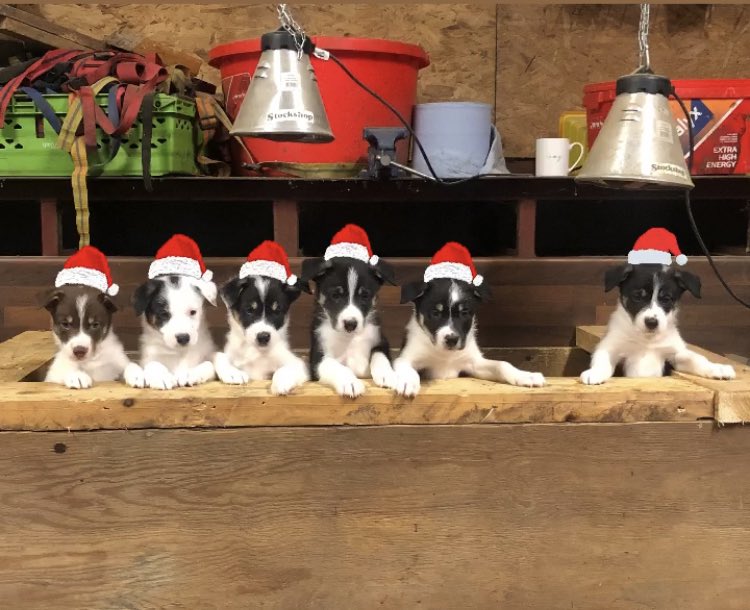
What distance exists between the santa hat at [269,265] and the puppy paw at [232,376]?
0.25 meters

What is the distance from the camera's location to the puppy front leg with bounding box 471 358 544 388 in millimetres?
1861

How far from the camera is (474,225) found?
13.3 feet

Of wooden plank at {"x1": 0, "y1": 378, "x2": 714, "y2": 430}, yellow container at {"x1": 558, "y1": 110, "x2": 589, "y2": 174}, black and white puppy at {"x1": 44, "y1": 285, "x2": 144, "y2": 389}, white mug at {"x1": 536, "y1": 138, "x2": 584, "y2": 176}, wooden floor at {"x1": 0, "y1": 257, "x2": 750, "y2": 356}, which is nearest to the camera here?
wooden plank at {"x1": 0, "y1": 378, "x2": 714, "y2": 430}

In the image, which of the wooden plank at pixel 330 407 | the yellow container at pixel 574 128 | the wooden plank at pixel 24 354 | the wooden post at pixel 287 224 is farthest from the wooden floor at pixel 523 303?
the wooden plank at pixel 330 407

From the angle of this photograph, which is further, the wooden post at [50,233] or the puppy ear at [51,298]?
the wooden post at [50,233]

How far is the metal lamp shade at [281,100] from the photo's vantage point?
1.78 metres

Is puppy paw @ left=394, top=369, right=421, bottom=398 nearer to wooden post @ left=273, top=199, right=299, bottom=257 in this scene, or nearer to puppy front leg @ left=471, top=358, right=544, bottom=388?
puppy front leg @ left=471, top=358, right=544, bottom=388

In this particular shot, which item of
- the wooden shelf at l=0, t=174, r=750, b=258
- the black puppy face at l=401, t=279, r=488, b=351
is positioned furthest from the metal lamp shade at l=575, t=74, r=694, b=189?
the wooden shelf at l=0, t=174, r=750, b=258

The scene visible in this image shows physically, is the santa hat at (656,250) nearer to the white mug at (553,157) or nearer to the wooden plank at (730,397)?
the wooden plank at (730,397)

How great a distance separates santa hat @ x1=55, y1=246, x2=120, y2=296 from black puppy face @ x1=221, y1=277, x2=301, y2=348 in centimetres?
30

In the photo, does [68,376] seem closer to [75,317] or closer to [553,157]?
[75,317]

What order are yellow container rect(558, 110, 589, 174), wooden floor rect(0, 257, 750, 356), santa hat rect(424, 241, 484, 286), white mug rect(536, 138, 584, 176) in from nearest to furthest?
santa hat rect(424, 241, 484, 286) < wooden floor rect(0, 257, 750, 356) < white mug rect(536, 138, 584, 176) < yellow container rect(558, 110, 589, 174)

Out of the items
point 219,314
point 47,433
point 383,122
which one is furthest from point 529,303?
point 47,433

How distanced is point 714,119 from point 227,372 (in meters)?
2.22
